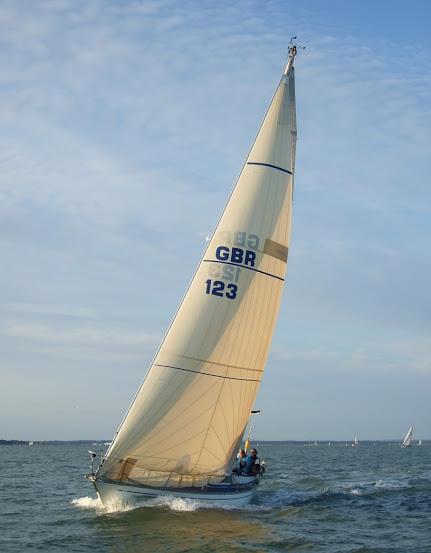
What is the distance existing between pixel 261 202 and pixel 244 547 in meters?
12.2

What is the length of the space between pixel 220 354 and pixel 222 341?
48 centimetres

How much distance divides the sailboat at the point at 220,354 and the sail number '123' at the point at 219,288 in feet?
0.12

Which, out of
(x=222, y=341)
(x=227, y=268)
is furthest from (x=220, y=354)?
(x=227, y=268)

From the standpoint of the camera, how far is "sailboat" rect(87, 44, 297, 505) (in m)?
25.0

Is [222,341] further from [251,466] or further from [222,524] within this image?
[251,466]

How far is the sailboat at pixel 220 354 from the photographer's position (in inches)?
982

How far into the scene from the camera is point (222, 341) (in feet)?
85.3

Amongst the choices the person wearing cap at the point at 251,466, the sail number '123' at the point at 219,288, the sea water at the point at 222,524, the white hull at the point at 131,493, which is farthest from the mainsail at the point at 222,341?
the person wearing cap at the point at 251,466

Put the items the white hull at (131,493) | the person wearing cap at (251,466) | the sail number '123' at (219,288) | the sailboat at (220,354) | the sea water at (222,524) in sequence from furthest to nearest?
1. the person wearing cap at (251,466)
2. the sail number '123' at (219,288)
3. the sailboat at (220,354)
4. the white hull at (131,493)
5. the sea water at (222,524)

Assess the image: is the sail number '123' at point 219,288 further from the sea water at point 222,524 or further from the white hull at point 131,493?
the sea water at point 222,524

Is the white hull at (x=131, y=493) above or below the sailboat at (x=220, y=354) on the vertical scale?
below

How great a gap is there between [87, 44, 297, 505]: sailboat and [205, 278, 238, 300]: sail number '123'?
4 cm

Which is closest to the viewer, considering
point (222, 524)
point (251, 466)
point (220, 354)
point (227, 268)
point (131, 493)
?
point (222, 524)

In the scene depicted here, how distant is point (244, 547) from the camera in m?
21.1
